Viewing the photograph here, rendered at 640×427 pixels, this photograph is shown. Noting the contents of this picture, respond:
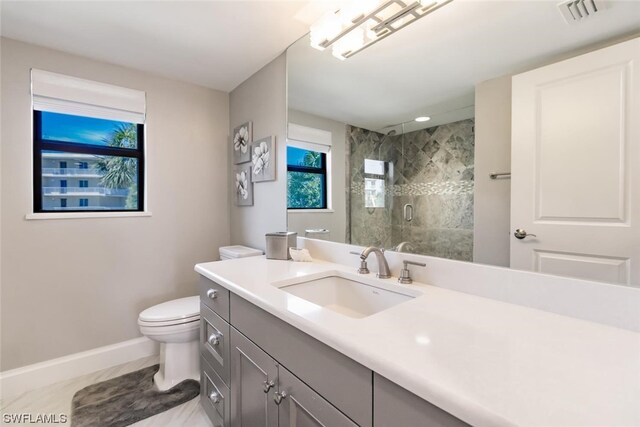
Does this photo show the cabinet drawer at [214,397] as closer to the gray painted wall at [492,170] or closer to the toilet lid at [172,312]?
the toilet lid at [172,312]

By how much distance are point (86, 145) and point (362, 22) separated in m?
2.15

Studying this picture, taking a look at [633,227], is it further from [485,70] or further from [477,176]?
[485,70]

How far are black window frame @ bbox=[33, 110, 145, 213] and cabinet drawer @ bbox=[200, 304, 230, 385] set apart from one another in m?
1.29

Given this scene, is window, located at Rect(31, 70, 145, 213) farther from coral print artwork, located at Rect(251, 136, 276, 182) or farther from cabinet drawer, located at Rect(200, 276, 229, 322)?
cabinet drawer, located at Rect(200, 276, 229, 322)

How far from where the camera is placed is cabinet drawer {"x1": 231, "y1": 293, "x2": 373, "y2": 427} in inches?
26.2

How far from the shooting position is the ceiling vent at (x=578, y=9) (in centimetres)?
79

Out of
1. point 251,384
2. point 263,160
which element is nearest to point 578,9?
point 251,384

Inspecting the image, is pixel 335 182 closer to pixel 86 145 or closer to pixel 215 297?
pixel 215 297

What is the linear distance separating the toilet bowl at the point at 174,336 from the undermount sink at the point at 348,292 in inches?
36.5

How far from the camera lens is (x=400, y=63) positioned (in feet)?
4.28

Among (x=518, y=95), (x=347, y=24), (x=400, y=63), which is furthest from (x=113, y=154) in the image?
(x=518, y=95)

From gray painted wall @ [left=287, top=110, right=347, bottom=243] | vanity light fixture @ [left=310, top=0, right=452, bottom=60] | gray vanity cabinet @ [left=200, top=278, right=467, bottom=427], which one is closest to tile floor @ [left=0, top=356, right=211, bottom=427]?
gray vanity cabinet @ [left=200, top=278, right=467, bottom=427]

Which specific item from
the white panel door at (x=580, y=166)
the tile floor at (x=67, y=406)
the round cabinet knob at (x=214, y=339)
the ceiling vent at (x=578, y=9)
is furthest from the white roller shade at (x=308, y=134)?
the tile floor at (x=67, y=406)

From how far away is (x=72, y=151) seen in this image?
2.04m
